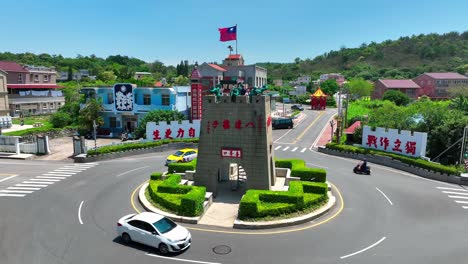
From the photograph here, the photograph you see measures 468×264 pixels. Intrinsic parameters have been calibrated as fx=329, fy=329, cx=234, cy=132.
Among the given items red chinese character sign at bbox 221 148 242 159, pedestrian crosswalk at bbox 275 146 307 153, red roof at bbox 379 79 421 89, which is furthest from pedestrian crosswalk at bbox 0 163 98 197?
red roof at bbox 379 79 421 89

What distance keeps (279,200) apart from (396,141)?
73.5ft

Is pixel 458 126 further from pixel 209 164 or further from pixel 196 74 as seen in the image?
pixel 196 74

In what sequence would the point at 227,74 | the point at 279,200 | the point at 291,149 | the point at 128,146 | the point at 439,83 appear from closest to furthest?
the point at 279,200
the point at 128,146
the point at 291,149
the point at 227,74
the point at 439,83

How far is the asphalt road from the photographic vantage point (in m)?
15.8

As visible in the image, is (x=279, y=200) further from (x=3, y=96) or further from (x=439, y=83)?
(x=439, y=83)

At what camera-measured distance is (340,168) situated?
113 ft

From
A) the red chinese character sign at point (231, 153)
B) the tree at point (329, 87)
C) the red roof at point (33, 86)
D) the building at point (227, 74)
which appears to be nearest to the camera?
the red chinese character sign at point (231, 153)

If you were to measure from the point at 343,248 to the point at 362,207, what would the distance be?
6.85 meters

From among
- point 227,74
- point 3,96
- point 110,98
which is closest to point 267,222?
point 110,98

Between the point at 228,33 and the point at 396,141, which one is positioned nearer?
the point at 228,33

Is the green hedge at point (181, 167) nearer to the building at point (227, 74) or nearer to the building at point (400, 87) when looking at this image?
the building at point (227, 74)

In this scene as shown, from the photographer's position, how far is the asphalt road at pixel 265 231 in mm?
15781

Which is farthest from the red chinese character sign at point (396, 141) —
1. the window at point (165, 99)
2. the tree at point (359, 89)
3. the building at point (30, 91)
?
the tree at point (359, 89)

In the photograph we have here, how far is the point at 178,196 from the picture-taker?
72.5ft
